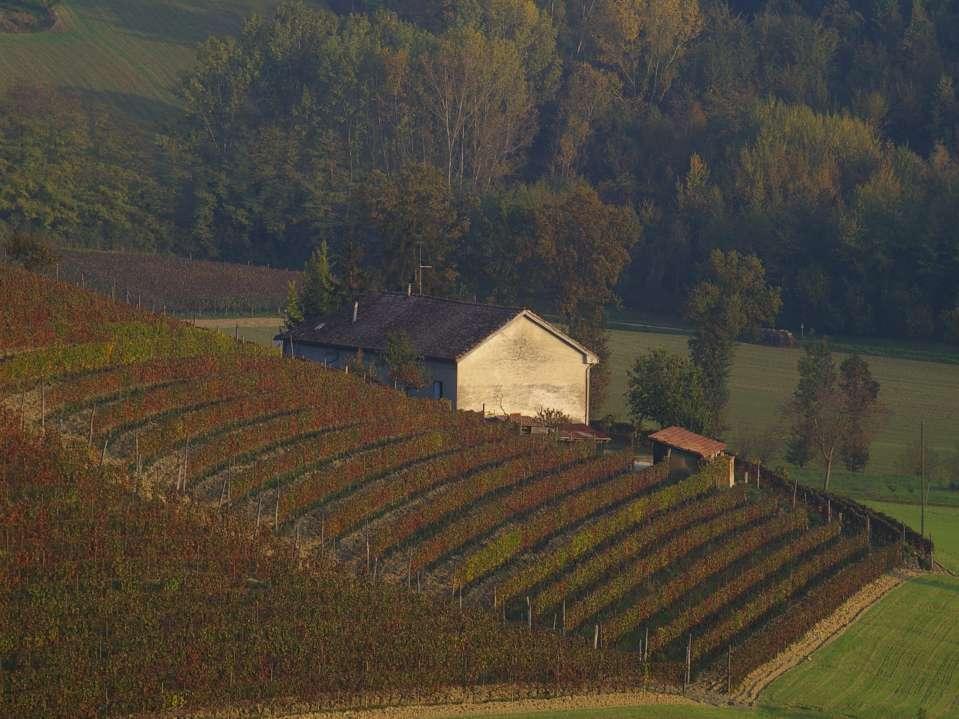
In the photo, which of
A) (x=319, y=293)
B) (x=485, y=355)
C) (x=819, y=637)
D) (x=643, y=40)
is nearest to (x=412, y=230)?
(x=319, y=293)

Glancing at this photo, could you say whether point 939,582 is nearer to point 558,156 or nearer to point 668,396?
point 668,396

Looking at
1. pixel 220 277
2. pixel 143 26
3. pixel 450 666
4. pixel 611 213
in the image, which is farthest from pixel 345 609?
pixel 143 26

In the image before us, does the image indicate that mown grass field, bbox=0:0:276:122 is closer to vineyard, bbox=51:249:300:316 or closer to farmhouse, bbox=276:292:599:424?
vineyard, bbox=51:249:300:316

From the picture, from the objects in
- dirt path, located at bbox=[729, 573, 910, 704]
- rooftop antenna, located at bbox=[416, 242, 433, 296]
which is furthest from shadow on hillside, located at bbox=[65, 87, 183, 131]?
dirt path, located at bbox=[729, 573, 910, 704]

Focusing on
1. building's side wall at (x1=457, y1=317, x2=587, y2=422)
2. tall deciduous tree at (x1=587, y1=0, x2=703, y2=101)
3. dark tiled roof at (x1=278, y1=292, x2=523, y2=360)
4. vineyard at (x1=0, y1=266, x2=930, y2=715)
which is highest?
tall deciduous tree at (x1=587, y1=0, x2=703, y2=101)

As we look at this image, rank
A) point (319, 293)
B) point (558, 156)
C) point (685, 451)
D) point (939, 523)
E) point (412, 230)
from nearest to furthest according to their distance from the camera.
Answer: point (685, 451) → point (939, 523) → point (319, 293) → point (412, 230) → point (558, 156)

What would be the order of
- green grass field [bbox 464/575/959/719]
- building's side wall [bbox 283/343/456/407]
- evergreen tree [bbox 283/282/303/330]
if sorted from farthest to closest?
evergreen tree [bbox 283/282/303/330]
building's side wall [bbox 283/343/456/407]
green grass field [bbox 464/575/959/719]
